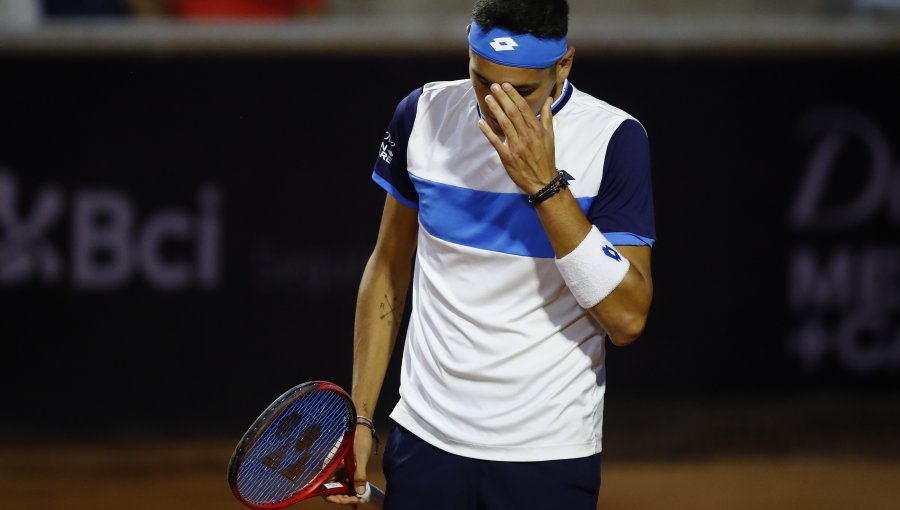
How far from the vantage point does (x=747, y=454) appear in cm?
634

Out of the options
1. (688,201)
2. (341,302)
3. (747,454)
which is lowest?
(747,454)

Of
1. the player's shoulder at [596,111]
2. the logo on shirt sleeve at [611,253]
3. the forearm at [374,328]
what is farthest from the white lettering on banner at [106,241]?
the logo on shirt sleeve at [611,253]

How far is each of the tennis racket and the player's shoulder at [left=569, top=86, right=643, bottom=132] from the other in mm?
788

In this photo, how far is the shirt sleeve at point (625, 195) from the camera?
7.84ft

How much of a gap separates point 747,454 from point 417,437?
4.17 m

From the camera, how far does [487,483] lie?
2479mm

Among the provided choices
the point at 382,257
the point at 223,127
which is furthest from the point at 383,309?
the point at 223,127

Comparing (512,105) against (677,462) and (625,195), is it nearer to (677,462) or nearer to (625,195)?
(625,195)

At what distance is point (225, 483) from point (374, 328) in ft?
11.2

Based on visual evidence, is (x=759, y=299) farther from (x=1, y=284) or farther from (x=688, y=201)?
(x=1, y=284)

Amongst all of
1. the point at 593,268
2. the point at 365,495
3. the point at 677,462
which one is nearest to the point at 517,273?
the point at 593,268

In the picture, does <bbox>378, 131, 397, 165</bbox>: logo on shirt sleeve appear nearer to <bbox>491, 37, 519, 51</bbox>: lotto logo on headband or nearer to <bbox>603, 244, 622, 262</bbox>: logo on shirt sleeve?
<bbox>491, 37, 519, 51</bbox>: lotto logo on headband

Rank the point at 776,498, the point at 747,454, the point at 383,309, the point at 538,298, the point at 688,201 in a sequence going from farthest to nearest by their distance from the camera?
the point at 688,201 < the point at 747,454 < the point at 776,498 < the point at 383,309 < the point at 538,298

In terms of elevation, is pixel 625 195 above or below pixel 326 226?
above
